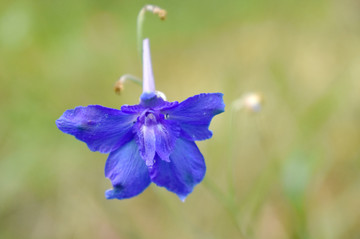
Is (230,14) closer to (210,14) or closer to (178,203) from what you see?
(210,14)

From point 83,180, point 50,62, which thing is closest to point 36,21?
point 50,62

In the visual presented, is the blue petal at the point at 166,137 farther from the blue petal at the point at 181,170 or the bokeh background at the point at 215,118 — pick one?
the bokeh background at the point at 215,118

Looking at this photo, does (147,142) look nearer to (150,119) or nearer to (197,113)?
(150,119)

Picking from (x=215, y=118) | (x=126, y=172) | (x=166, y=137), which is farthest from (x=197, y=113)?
(x=215, y=118)

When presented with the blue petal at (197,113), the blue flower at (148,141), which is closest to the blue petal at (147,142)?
the blue flower at (148,141)

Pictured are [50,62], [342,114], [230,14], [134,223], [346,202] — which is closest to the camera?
[346,202]

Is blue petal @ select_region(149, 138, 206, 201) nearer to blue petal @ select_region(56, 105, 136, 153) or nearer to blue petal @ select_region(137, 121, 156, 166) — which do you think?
blue petal @ select_region(137, 121, 156, 166)
